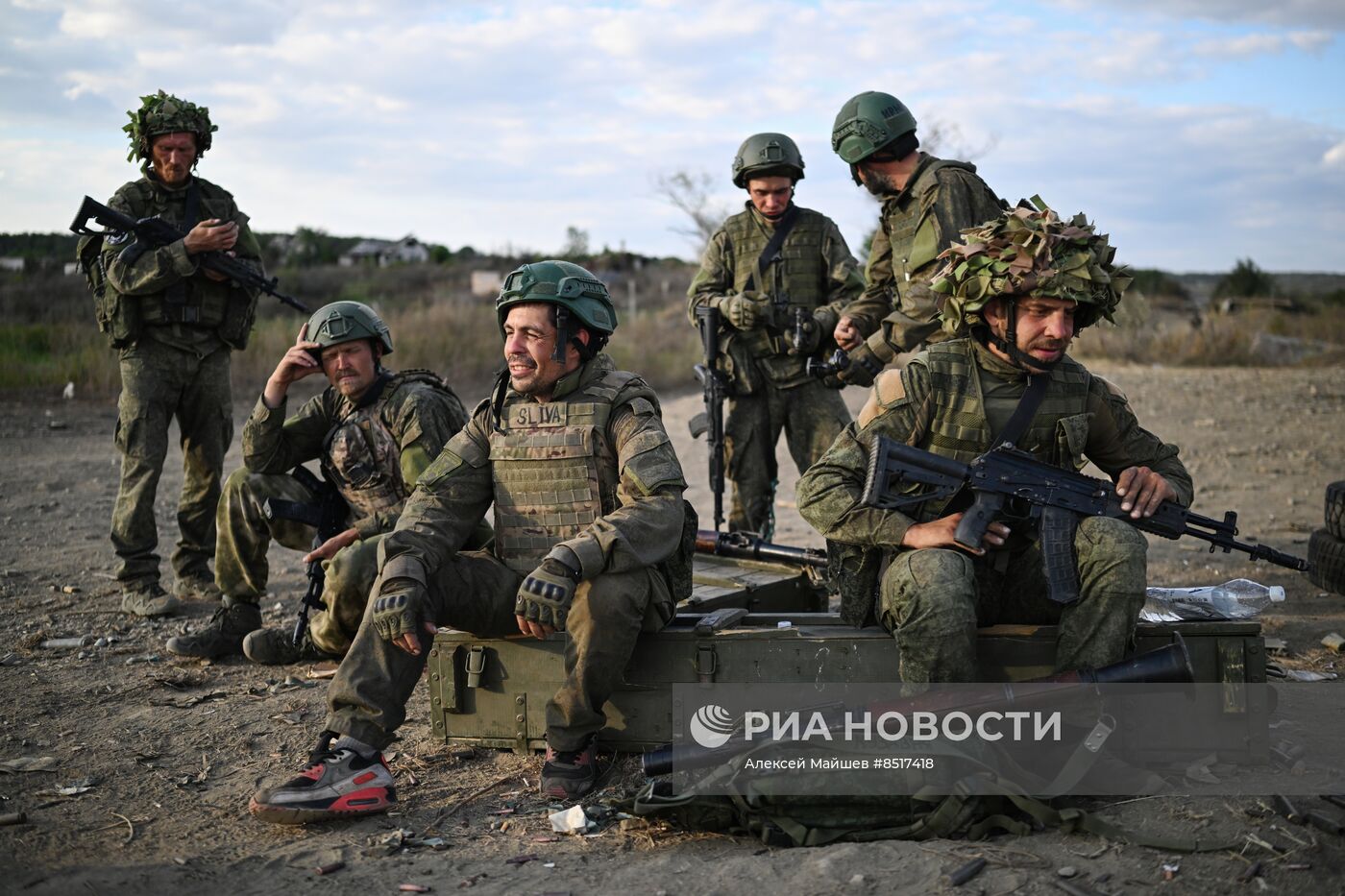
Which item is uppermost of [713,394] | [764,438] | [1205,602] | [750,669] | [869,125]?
[869,125]

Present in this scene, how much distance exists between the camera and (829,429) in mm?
7043

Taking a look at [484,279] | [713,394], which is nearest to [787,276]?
[713,394]

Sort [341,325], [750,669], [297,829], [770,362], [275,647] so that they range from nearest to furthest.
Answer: [297,829] < [750,669] < [341,325] < [275,647] < [770,362]

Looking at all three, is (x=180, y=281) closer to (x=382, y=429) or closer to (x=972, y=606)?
(x=382, y=429)

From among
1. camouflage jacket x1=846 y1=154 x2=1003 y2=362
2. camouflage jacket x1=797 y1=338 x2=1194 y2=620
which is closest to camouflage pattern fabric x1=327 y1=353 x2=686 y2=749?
camouflage jacket x1=797 y1=338 x2=1194 y2=620

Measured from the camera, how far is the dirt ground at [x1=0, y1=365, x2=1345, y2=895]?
11.0 feet

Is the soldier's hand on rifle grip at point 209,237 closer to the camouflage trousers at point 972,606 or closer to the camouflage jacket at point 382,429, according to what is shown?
the camouflage jacket at point 382,429

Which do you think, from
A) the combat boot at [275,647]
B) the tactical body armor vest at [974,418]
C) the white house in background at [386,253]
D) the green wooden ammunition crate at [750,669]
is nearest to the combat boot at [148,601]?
the combat boot at [275,647]

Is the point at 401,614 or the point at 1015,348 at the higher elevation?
the point at 1015,348

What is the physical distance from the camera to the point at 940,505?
422 centimetres

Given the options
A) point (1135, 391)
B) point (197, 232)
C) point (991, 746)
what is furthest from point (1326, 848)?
point (1135, 391)

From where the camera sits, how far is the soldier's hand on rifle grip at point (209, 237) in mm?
Answer: 6773

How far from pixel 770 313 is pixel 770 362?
0.30m

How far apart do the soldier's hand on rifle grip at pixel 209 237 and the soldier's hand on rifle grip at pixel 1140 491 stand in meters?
5.13
